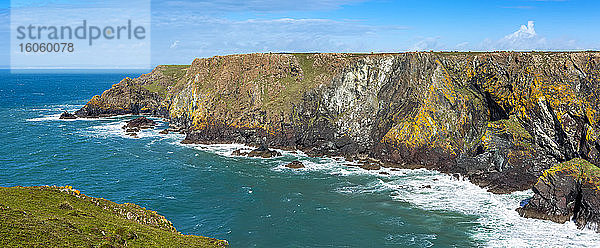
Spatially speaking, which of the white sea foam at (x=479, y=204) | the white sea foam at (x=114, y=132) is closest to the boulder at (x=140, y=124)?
the white sea foam at (x=114, y=132)

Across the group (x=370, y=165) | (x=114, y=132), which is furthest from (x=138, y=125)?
(x=370, y=165)

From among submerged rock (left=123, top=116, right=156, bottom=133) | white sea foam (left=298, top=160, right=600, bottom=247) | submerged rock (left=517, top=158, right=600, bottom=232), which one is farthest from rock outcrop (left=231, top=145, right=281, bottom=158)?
submerged rock (left=517, top=158, right=600, bottom=232)

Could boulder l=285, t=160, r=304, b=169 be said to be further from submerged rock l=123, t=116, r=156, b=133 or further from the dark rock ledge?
submerged rock l=123, t=116, r=156, b=133

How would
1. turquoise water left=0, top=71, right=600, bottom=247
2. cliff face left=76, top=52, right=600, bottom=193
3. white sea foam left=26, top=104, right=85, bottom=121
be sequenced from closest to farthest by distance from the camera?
turquoise water left=0, top=71, right=600, bottom=247
cliff face left=76, top=52, right=600, bottom=193
white sea foam left=26, top=104, right=85, bottom=121

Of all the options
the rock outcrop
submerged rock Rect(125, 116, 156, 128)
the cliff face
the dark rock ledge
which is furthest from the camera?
submerged rock Rect(125, 116, 156, 128)

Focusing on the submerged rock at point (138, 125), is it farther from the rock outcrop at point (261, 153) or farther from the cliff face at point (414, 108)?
the rock outcrop at point (261, 153)
